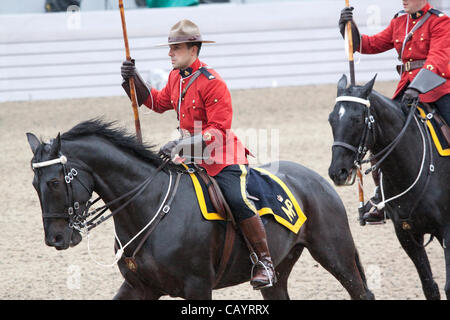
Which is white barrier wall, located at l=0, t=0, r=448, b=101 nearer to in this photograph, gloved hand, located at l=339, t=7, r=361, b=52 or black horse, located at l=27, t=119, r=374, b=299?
gloved hand, located at l=339, t=7, r=361, b=52

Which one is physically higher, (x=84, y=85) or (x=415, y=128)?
(x=415, y=128)

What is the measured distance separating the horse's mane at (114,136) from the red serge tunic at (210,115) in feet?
0.99

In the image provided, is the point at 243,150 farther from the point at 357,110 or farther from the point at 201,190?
the point at 357,110

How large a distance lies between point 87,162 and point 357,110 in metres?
1.79

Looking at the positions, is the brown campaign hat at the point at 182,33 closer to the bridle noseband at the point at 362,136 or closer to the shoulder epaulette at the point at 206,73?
the shoulder epaulette at the point at 206,73

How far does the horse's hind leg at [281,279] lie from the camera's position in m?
4.90

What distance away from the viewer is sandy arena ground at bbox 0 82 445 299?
6.11 m

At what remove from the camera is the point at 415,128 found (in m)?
4.90

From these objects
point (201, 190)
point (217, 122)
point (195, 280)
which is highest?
point (217, 122)

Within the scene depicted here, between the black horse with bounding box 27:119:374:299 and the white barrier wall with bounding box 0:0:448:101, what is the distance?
11.5 metres

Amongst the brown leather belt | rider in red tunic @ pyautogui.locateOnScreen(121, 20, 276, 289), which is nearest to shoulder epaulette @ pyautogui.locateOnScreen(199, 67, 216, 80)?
rider in red tunic @ pyautogui.locateOnScreen(121, 20, 276, 289)

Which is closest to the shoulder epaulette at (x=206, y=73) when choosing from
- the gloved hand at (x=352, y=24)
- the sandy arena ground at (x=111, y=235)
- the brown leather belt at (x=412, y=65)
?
the gloved hand at (x=352, y=24)

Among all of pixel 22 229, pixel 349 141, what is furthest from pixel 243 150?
pixel 22 229

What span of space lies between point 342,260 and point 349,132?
36.2 inches
